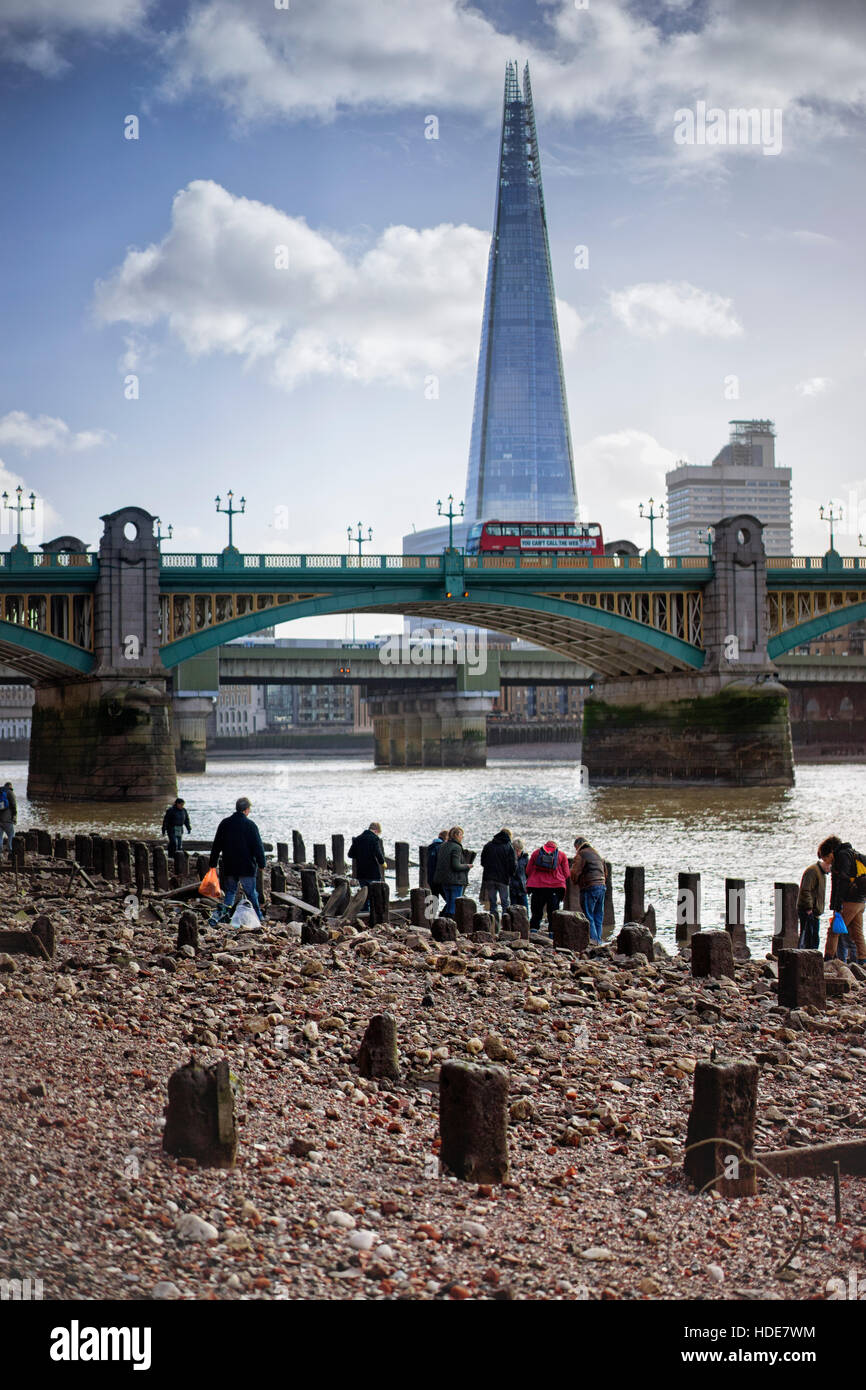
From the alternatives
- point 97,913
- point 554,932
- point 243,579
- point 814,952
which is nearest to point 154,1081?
point 814,952

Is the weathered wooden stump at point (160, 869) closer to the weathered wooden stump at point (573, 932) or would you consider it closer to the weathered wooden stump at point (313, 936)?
the weathered wooden stump at point (313, 936)

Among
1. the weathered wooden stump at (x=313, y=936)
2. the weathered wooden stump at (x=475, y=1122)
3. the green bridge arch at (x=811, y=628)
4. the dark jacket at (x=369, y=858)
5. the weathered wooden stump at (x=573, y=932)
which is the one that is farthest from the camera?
the green bridge arch at (x=811, y=628)

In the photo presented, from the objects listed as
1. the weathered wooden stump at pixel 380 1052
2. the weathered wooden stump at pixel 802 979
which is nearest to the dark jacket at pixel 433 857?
the weathered wooden stump at pixel 802 979

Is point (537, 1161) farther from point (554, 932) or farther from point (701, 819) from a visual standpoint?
point (701, 819)

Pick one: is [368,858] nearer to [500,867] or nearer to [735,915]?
[500,867]

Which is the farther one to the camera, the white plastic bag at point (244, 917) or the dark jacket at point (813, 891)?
the white plastic bag at point (244, 917)

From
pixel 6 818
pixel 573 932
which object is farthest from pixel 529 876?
pixel 6 818

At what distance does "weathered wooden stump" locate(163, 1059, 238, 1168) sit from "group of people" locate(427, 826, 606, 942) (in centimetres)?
1213

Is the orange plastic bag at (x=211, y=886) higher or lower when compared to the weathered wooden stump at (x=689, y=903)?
higher

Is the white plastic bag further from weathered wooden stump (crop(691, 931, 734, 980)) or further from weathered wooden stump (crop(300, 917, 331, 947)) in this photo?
weathered wooden stump (crop(691, 931, 734, 980))

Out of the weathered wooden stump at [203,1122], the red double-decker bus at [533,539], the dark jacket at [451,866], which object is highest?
the red double-decker bus at [533,539]

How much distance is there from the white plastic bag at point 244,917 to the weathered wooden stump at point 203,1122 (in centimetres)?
1044

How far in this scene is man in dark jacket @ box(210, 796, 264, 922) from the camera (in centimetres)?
1922

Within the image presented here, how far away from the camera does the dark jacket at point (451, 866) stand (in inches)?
824
